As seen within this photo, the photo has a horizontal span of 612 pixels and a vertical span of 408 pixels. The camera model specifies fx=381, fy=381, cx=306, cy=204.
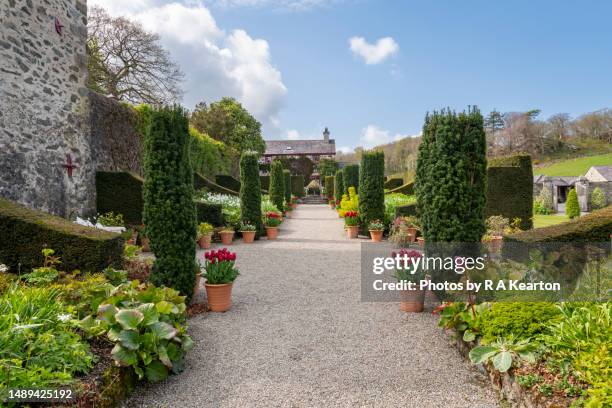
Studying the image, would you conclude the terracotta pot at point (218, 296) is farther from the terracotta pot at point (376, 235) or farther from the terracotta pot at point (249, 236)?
the terracotta pot at point (376, 235)

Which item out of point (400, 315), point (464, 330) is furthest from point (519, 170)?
point (464, 330)

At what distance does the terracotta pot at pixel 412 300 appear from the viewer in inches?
198

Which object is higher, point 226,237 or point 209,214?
point 209,214

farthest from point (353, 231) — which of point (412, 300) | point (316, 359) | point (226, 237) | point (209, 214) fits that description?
point (316, 359)

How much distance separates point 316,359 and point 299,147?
164ft

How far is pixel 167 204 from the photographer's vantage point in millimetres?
5012

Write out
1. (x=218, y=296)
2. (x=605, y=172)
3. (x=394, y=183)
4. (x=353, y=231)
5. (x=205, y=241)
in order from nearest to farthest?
1. (x=218, y=296)
2. (x=205, y=241)
3. (x=353, y=231)
4. (x=605, y=172)
5. (x=394, y=183)

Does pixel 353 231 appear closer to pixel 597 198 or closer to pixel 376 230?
pixel 376 230

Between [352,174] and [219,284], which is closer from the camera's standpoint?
[219,284]

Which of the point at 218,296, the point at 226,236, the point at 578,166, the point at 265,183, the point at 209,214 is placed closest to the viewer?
the point at 218,296

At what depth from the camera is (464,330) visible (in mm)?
3746

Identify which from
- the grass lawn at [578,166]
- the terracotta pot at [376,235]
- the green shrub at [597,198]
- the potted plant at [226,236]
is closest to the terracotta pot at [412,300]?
the terracotta pot at [376,235]

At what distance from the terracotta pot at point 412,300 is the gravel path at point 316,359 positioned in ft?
0.48

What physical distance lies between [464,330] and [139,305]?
123 inches
